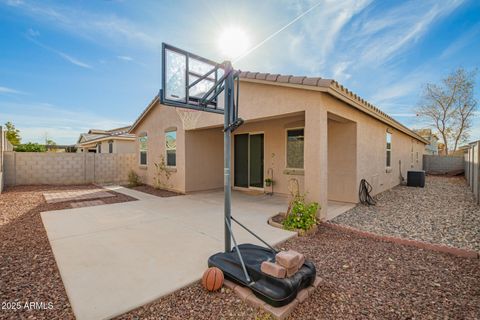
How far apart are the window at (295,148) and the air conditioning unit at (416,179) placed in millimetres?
7913

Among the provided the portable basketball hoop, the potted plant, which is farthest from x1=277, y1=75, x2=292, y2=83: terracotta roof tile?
the potted plant

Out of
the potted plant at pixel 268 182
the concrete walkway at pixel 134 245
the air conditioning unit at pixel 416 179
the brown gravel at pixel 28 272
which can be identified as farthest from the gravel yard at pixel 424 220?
the brown gravel at pixel 28 272

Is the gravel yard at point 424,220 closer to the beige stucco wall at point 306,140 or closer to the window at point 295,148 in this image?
the beige stucco wall at point 306,140

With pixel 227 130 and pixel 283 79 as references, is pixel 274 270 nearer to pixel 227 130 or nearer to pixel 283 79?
pixel 227 130

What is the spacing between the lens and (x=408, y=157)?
14844mm

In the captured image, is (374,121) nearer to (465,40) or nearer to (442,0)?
(442,0)

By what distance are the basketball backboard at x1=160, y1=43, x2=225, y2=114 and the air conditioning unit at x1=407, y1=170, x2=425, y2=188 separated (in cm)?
1214

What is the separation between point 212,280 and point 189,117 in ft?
23.8

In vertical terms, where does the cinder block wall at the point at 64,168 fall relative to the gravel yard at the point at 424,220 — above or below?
above

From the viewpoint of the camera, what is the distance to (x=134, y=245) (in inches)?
152

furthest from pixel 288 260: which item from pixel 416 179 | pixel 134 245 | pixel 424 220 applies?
pixel 416 179

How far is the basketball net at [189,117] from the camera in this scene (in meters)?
8.67

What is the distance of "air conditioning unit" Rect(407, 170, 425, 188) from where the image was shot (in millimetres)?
11594

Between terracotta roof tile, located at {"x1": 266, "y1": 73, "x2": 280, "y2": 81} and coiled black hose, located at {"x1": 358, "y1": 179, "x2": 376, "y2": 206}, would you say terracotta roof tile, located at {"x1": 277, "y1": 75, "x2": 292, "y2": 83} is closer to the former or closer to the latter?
terracotta roof tile, located at {"x1": 266, "y1": 73, "x2": 280, "y2": 81}
